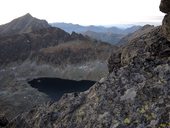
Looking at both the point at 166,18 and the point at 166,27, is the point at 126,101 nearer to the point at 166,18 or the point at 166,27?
the point at 166,27

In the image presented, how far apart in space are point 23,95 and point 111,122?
175m

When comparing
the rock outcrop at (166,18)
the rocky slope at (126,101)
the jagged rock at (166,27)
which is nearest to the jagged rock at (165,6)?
the rock outcrop at (166,18)

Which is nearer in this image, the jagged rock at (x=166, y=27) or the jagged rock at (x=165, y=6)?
the jagged rock at (x=166, y=27)

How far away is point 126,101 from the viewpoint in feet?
29.3

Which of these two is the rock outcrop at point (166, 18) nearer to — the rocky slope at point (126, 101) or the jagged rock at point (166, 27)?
the jagged rock at point (166, 27)

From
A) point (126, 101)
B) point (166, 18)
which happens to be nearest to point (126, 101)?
point (126, 101)

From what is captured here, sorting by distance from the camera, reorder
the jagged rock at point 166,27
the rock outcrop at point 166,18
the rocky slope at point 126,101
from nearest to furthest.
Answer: the rocky slope at point 126,101 < the jagged rock at point 166,27 < the rock outcrop at point 166,18

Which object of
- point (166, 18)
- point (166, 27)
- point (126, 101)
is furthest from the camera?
point (166, 18)

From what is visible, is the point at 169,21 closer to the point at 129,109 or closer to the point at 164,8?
the point at 164,8

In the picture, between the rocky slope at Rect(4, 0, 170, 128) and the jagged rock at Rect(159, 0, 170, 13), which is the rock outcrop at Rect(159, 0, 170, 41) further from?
the rocky slope at Rect(4, 0, 170, 128)

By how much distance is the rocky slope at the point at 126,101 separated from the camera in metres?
8.17

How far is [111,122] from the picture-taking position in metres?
8.58

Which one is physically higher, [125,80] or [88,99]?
[125,80]

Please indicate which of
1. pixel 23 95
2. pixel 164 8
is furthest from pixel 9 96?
pixel 164 8
